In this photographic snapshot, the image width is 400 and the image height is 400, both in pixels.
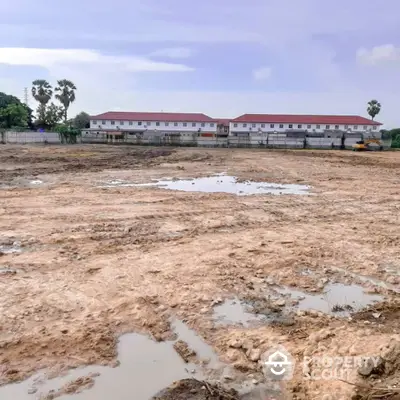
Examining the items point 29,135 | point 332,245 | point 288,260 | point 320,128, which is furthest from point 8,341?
point 320,128

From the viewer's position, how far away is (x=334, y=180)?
1628 cm

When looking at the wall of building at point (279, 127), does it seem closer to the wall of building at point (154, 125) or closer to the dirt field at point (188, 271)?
the wall of building at point (154, 125)

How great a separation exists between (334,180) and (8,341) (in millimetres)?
14732

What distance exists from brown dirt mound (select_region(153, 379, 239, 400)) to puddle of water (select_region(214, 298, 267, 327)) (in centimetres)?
121

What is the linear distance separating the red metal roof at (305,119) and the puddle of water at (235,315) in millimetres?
61858

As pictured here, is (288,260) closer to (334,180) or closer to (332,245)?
(332,245)

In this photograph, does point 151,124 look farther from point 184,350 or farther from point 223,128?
point 184,350

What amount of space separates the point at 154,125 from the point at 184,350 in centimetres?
6329

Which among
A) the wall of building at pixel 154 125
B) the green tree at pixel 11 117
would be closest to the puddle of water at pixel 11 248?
the green tree at pixel 11 117

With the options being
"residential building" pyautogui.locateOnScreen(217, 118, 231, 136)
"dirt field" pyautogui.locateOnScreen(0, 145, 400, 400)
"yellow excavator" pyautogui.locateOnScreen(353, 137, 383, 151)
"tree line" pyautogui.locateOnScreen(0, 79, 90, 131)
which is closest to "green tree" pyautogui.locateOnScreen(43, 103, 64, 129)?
"tree line" pyautogui.locateOnScreen(0, 79, 90, 131)

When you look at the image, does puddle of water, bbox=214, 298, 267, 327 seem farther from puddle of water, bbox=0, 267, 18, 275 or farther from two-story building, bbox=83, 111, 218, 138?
two-story building, bbox=83, 111, 218, 138

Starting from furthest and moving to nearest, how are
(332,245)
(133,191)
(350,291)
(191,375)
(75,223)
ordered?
(133,191) → (75,223) → (332,245) → (350,291) → (191,375)

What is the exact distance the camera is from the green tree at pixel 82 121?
215 ft

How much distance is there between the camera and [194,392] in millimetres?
3199
